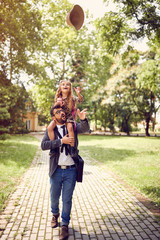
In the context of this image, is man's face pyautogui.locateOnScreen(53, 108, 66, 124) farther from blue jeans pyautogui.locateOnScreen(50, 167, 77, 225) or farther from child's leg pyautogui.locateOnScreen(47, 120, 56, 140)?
blue jeans pyautogui.locateOnScreen(50, 167, 77, 225)

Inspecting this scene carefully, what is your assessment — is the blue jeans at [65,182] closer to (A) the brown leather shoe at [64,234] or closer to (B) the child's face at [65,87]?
(A) the brown leather shoe at [64,234]

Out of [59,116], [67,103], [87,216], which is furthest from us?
[87,216]

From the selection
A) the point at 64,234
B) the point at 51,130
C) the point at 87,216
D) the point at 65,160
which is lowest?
the point at 87,216

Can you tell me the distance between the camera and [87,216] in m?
4.16

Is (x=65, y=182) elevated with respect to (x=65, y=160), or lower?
lower

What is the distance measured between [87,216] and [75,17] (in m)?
3.81

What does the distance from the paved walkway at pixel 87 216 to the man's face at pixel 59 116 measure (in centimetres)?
200

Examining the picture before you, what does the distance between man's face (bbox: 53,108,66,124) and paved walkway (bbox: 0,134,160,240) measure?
200cm

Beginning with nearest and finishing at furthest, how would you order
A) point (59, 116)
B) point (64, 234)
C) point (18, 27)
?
point (59, 116) → point (64, 234) → point (18, 27)

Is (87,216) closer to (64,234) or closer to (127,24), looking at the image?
(64,234)

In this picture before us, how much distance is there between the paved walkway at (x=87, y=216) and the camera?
3486 millimetres

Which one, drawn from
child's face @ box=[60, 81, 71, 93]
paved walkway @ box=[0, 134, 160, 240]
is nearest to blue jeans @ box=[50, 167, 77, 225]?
paved walkway @ box=[0, 134, 160, 240]

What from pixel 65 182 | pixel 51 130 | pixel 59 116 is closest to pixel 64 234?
pixel 65 182

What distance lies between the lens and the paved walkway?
3486 millimetres
